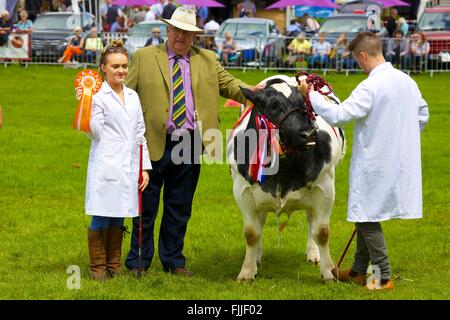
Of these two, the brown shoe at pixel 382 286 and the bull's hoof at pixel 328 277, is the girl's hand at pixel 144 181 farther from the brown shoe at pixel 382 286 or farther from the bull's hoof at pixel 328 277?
the brown shoe at pixel 382 286

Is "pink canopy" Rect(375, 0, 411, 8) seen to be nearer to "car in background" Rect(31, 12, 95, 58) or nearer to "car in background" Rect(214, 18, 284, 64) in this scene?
"car in background" Rect(214, 18, 284, 64)

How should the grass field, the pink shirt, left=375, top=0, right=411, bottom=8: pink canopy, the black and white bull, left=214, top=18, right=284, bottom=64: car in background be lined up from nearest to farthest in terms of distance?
the black and white bull < the grass field < the pink shirt < left=214, top=18, right=284, bottom=64: car in background < left=375, top=0, right=411, bottom=8: pink canopy

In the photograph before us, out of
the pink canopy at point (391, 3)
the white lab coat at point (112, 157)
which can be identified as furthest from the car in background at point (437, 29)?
the white lab coat at point (112, 157)

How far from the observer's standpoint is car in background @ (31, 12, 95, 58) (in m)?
31.7

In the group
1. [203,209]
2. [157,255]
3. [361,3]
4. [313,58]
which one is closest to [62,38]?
[313,58]

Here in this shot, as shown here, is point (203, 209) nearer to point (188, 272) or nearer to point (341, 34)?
point (188, 272)

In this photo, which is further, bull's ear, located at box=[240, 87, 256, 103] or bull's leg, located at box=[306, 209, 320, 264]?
bull's leg, located at box=[306, 209, 320, 264]

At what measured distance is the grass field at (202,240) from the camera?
320 inches

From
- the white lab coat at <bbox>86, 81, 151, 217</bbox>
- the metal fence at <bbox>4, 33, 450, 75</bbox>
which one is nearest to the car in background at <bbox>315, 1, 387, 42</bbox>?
the metal fence at <bbox>4, 33, 450, 75</bbox>

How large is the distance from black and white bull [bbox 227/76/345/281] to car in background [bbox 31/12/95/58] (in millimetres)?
23512

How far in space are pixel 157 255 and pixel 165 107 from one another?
71.8 inches

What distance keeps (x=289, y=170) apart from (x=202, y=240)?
89.8 inches

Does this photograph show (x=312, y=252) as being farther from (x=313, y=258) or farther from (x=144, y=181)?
(x=144, y=181)

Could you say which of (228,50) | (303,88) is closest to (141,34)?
(228,50)
